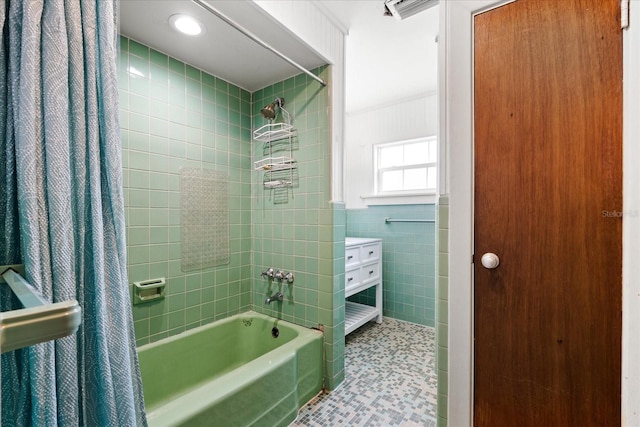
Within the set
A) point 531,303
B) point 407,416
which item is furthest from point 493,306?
point 407,416

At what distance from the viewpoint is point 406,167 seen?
3.03m

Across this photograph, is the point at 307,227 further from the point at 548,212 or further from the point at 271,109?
the point at 548,212

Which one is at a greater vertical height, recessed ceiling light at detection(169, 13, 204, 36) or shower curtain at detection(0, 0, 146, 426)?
recessed ceiling light at detection(169, 13, 204, 36)

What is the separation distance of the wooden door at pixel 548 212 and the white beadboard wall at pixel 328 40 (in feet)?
2.96

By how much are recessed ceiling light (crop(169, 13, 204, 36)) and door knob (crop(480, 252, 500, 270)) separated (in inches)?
69.0

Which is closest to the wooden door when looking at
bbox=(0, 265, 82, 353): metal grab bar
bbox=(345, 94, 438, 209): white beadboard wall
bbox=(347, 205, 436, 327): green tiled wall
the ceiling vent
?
the ceiling vent

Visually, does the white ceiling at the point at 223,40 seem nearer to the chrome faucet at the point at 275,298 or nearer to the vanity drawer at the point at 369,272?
the chrome faucet at the point at 275,298

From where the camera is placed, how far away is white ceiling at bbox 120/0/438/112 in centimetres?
139

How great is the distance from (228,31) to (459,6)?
3.75 feet

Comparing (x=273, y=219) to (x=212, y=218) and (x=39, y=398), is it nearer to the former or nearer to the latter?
(x=212, y=218)

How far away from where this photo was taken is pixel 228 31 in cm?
152

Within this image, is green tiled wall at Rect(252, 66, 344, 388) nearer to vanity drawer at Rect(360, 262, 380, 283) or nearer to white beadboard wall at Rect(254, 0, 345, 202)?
white beadboard wall at Rect(254, 0, 345, 202)

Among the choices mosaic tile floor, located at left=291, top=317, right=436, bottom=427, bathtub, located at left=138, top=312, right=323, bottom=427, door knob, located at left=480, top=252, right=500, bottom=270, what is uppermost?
door knob, located at left=480, top=252, right=500, bottom=270

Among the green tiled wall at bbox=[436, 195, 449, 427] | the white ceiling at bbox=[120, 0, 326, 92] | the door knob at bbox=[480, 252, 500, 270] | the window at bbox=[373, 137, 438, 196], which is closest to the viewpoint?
the door knob at bbox=[480, 252, 500, 270]
